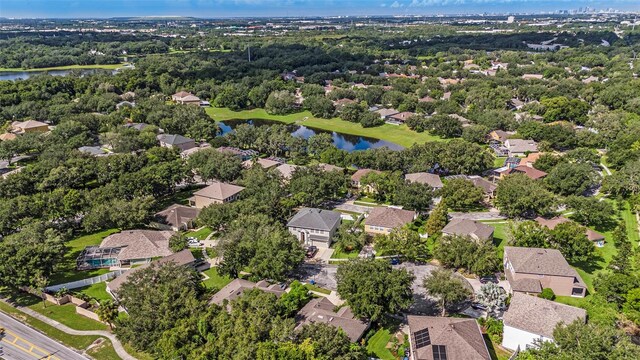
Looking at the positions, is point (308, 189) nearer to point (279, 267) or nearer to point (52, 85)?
point (279, 267)

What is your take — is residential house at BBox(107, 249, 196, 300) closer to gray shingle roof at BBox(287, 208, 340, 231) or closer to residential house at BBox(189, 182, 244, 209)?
gray shingle roof at BBox(287, 208, 340, 231)

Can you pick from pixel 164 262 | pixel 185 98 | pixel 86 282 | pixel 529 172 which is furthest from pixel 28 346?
pixel 185 98

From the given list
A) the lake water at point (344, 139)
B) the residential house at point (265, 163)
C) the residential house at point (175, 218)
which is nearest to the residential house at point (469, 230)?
the residential house at point (175, 218)

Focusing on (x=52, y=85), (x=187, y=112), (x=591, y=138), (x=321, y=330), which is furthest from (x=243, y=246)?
(x=52, y=85)

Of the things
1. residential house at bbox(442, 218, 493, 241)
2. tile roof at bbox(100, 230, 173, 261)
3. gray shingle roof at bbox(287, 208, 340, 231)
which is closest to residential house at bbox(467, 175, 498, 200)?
residential house at bbox(442, 218, 493, 241)

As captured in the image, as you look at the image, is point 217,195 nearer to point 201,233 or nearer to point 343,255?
point 201,233

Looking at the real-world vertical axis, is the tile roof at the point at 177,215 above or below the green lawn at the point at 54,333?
above

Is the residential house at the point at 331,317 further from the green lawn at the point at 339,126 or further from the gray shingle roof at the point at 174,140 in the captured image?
the green lawn at the point at 339,126
